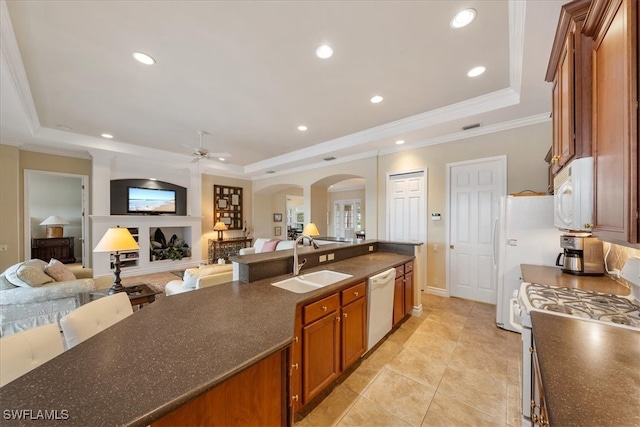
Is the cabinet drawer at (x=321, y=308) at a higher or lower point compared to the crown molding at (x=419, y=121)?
lower

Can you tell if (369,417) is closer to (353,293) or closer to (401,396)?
(401,396)

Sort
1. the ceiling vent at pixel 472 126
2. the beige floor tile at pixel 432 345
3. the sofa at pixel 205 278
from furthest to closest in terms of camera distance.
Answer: the ceiling vent at pixel 472 126 → the sofa at pixel 205 278 → the beige floor tile at pixel 432 345

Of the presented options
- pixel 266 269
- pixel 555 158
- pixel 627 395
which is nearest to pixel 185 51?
pixel 266 269

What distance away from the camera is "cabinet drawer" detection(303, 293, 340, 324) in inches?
66.3

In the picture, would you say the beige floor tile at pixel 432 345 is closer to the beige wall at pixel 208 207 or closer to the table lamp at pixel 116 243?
the table lamp at pixel 116 243

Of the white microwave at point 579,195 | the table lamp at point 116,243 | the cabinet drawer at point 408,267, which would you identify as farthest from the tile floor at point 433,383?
the table lamp at point 116,243

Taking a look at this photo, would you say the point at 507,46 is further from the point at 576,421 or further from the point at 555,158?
the point at 576,421

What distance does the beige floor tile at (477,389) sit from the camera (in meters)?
1.80

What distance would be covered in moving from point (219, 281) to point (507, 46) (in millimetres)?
3703

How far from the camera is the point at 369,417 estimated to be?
1.72 metres

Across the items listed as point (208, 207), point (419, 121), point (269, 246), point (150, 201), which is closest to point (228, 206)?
point (208, 207)

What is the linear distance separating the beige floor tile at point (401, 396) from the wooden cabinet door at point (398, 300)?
0.76 meters

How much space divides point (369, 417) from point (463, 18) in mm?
3156

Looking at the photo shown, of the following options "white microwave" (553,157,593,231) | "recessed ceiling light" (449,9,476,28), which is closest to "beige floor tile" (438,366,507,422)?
"white microwave" (553,157,593,231)
